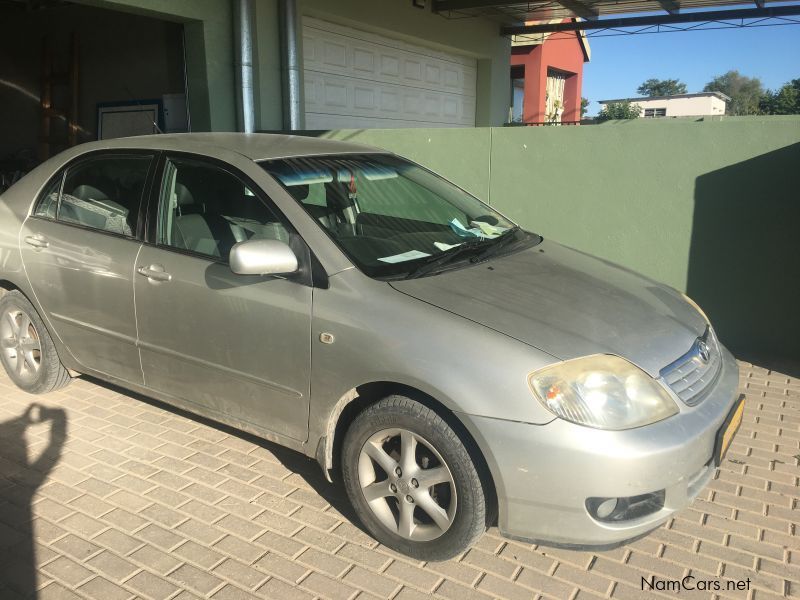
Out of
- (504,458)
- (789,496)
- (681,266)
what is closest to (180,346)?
(504,458)

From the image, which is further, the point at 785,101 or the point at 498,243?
the point at 785,101

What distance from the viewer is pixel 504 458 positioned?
258 cm

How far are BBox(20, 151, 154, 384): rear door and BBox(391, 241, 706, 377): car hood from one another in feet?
5.47

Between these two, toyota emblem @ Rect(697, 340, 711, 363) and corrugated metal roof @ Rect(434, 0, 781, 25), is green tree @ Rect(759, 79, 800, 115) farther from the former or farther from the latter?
toyota emblem @ Rect(697, 340, 711, 363)

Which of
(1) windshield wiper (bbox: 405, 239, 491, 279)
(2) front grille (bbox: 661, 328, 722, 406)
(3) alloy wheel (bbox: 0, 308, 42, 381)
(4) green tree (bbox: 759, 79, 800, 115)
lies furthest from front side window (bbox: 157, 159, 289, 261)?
(4) green tree (bbox: 759, 79, 800, 115)

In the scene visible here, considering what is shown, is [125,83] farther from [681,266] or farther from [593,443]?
[593,443]

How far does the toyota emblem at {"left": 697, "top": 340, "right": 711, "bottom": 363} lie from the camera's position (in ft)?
10.1

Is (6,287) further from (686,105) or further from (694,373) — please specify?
(686,105)

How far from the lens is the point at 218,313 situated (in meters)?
3.32

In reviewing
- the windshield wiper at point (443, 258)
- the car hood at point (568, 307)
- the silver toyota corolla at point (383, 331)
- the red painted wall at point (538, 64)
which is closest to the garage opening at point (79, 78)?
the silver toyota corolla at point (383, 331)

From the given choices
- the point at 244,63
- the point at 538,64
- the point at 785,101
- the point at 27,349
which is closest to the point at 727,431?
the point at 27,349

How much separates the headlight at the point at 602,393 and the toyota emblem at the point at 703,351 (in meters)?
0.48

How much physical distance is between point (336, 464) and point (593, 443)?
1.24 metres

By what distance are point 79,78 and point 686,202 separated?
9.25 metres
